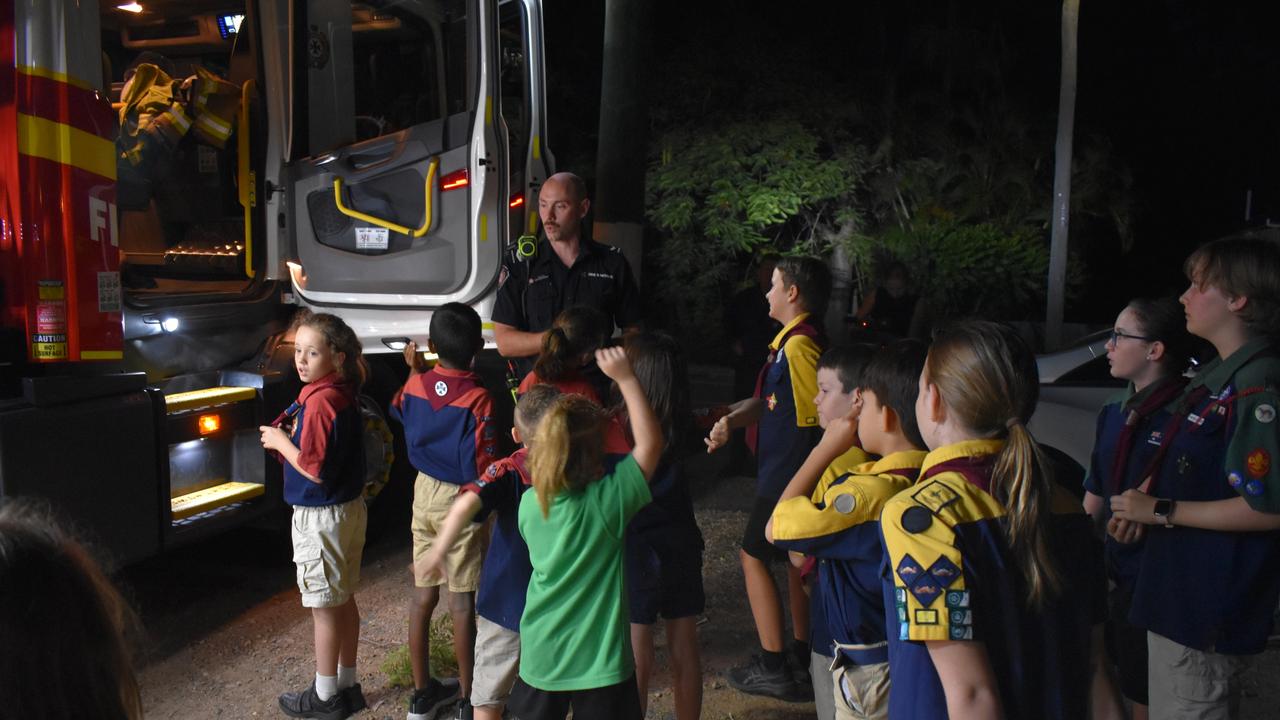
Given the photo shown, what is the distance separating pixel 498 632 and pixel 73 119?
2462mm

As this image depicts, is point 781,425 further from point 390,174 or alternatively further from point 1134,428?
point 390,174

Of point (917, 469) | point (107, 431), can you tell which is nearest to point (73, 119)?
point (107, 431)

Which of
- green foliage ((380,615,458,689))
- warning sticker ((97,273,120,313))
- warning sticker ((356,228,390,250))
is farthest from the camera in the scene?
warning sticker ((356,228,390,250))

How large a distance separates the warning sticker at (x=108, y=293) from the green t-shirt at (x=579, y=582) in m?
2.18

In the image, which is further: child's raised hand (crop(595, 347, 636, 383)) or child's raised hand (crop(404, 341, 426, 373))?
child's raised hand (crop(404, 341, 426, 373))

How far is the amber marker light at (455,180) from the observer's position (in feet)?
19.1

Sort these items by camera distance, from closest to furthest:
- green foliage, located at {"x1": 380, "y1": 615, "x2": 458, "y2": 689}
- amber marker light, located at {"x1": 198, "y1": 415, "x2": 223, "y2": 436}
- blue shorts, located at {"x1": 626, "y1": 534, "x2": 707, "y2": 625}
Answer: blue shorts, located at {"x1": 626, "y1": 534, "x2": 707, "y2": 625} → green foliage, located at {"x1": 380, "y1": 615, "x2": 458, "y2": 689} → amber marker light, located at {"x1": 198, "y1": 415, "x2": 223, "y2": 436}

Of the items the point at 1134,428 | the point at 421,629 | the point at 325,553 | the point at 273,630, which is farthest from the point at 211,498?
the point at 1134,428

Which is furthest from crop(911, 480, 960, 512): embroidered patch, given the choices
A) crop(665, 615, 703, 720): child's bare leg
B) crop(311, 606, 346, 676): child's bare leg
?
crop(311, 606, 346, 676): child's bare leg

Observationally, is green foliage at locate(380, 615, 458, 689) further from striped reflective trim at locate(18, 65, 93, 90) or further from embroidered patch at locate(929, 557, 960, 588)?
embroidered patch at locate(929, 557, 960, 588)

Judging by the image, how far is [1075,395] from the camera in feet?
17.8

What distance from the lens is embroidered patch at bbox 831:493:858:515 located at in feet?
7.40

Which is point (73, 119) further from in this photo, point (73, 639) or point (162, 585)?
point (73, 639)

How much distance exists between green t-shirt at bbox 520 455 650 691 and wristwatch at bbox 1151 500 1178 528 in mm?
1343
